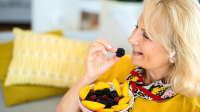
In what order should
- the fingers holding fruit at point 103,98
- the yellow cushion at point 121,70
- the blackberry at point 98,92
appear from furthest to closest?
the yellow cushion at point 121,70, the blackberry at point 98,92, the fingers holding fruit at point 103,98

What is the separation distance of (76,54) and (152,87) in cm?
73

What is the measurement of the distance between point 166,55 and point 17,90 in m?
1.18

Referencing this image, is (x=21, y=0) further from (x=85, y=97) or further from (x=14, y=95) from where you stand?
(x=85, y=97)

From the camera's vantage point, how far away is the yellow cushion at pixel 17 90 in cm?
150

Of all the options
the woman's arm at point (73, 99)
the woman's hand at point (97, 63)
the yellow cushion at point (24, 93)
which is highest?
the woman's hand at point (97, 63)

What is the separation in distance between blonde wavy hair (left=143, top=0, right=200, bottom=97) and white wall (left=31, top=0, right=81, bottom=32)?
2520 mm

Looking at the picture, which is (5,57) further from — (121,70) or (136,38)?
(136,38)

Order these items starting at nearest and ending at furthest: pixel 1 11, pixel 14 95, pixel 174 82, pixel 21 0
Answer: pixel 174 82, pixel 14 95, pixel 1 11, pixel 21 0

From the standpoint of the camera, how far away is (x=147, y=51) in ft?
3.21

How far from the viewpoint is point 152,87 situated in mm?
1053

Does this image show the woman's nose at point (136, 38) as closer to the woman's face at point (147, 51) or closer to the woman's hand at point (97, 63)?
the woman's face at point (147, 51)

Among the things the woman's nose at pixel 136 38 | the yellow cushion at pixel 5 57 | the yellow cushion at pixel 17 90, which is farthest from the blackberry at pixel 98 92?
the yellow cushion at pixel 5 57

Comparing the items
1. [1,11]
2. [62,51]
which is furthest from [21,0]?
[62,51]

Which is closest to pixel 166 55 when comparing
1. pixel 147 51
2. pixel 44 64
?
pixel 147 51
